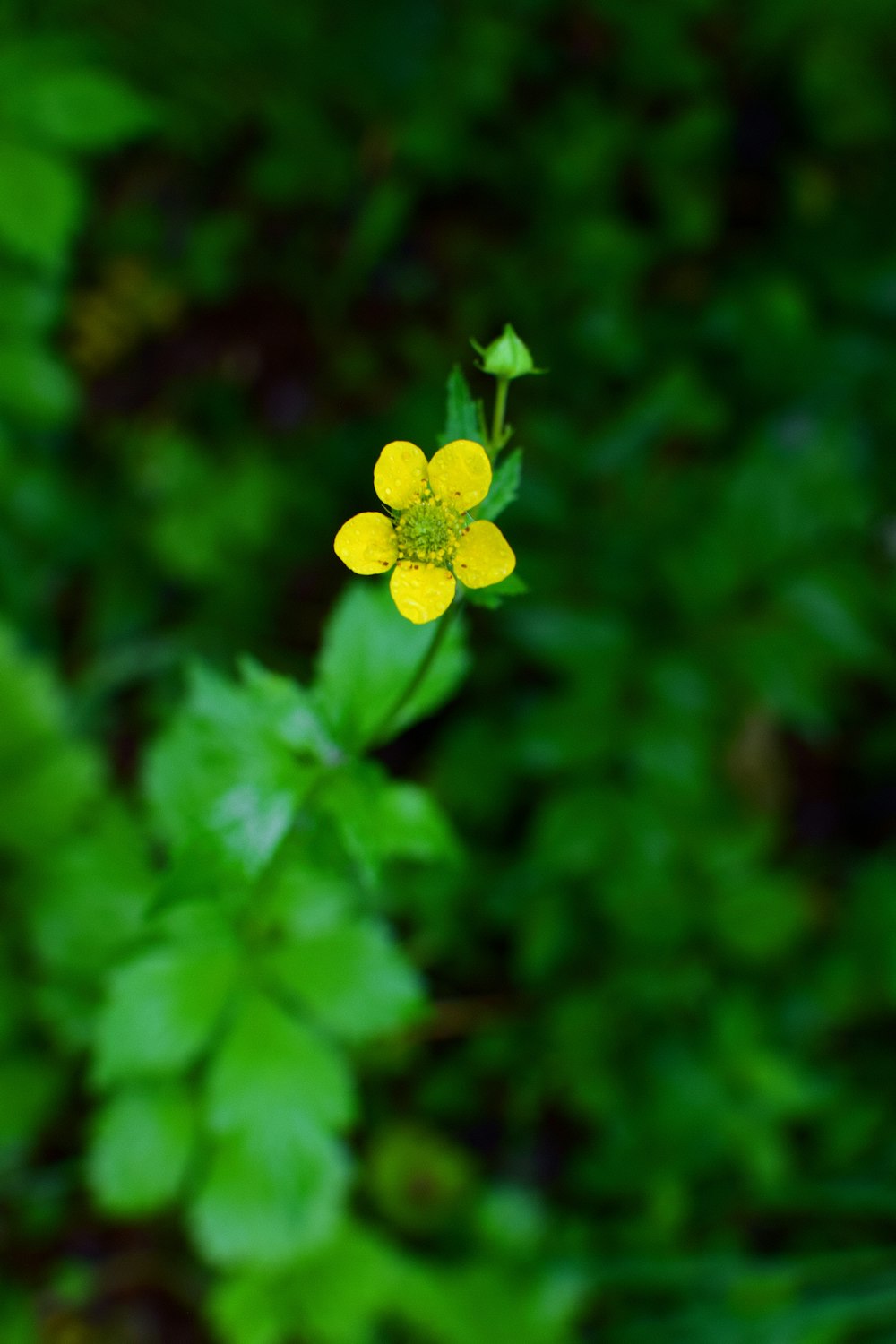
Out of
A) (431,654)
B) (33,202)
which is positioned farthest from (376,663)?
(33,202)

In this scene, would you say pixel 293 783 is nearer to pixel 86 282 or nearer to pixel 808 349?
pixel 808 349

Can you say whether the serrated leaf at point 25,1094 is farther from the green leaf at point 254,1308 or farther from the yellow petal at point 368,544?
the yellow petal at point 368,544

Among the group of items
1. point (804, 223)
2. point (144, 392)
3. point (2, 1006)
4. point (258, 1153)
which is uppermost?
point (144, 392)

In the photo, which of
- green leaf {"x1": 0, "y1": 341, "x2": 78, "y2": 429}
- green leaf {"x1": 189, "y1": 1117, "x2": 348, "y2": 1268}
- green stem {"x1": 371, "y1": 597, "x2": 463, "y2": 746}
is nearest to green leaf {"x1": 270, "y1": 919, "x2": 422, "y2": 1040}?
green leaf {"x1": 189, "y1": 1117, "x2": 348, "y2": 1268}

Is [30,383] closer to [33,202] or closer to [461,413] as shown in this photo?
[33,202]

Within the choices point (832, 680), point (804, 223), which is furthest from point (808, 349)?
point (832, 680)

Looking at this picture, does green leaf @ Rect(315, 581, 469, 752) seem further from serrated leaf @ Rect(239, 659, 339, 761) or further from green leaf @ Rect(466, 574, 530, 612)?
green leaf @ Rect(466, 574, 530, 612)
